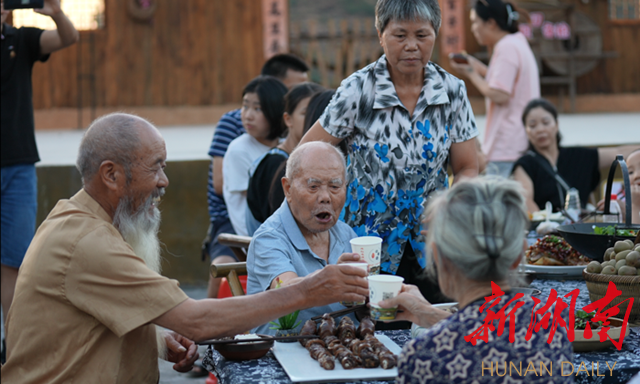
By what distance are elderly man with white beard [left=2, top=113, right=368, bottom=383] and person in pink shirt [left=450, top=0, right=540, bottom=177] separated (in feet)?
12.1

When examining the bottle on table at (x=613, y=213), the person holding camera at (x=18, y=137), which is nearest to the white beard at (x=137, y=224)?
the bottle on table at (x=613, y=213)

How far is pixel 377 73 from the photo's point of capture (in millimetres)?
2766

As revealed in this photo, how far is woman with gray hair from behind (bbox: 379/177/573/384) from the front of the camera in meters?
1.43

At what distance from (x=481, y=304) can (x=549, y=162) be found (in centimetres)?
366

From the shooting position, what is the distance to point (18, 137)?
4.03 metres

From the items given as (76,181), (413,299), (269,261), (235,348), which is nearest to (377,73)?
(269,261)

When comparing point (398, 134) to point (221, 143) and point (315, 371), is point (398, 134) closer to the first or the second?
point (315, 371)

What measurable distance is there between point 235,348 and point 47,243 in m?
0.58

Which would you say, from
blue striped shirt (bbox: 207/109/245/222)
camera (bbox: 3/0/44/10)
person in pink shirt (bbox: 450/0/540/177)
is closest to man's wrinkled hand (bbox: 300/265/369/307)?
blue striped shirt (bbox: 207/109/245/222)

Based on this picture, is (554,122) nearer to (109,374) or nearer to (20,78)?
(20,78)

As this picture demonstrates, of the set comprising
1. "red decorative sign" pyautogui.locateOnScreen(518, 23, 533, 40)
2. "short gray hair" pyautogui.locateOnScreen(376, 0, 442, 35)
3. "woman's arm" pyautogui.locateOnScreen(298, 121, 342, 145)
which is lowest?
"woman's arm" pyautogui.locateOnScreen(298, 121, 342, 145)

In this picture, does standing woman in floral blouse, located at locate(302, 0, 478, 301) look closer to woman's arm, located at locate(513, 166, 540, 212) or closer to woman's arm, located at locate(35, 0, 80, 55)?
woman's arm, located at locate(35, 0, 80, 55)

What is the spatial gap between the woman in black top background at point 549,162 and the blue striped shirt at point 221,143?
2039 millimetres

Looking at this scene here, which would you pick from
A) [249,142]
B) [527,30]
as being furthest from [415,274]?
[527,30]
